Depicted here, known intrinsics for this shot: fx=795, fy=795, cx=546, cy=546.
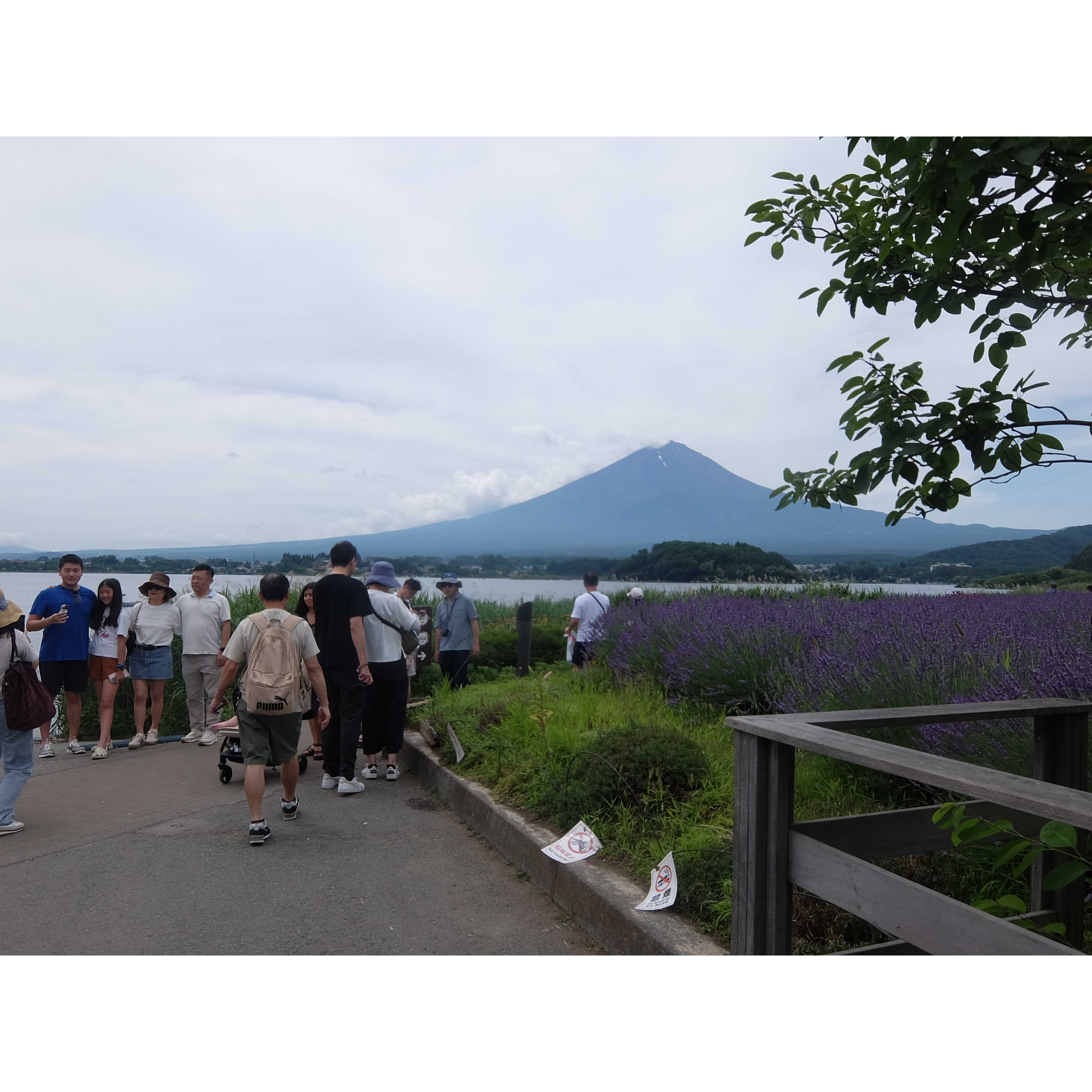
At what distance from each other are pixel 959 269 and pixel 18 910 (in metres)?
5.52

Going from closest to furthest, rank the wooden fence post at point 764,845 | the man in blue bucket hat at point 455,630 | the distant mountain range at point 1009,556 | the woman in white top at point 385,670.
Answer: the wooden fence post at point 764,845 → the woman in white top at point 385,670 → the man in blue bucket hat at point 455,630 → the distant mountain range at point 1009,556

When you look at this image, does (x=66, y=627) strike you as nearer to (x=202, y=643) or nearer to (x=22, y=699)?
(x=202, y=643)

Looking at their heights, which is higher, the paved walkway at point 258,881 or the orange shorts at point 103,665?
the orange shorts at point 103,665

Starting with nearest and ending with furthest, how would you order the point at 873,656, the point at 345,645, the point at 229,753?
the point at 873,656
the point at 345,645
the point at 229,753

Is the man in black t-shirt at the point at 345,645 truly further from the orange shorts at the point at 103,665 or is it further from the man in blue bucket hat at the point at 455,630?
the orange shorts at the point at 103,665

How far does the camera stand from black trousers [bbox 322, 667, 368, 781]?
706 centimetres

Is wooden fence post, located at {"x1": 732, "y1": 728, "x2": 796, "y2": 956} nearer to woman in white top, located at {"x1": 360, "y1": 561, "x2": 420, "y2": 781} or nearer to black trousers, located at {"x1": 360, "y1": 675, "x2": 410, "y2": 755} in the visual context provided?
woman in white top, located at {"x1": 360, "y1": 561, "x2": 420, "y2": 781}

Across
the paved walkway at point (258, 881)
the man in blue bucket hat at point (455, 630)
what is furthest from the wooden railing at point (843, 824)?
the man in blue bucket hat at point (455, 630)

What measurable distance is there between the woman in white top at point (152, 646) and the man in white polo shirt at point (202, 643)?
0.15 m

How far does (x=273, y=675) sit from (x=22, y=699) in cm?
185

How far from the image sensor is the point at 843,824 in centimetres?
276

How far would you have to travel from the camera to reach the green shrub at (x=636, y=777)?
16.2 feet

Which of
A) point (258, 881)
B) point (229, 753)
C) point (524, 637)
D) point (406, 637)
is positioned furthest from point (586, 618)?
point (258, 881)

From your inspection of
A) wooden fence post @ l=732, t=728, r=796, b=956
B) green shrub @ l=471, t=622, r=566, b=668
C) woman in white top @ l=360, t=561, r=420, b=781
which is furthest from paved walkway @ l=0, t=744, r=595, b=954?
green shrub @ l=471, t=622, r=566, b=668
